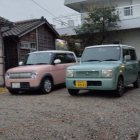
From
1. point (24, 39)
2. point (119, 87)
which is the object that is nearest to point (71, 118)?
point (119, 87)

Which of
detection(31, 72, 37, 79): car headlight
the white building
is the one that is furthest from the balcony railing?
detection(31, 72, 37, 79): car headlight

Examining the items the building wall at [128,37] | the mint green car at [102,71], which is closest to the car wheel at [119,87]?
the mint green car at [102,71]

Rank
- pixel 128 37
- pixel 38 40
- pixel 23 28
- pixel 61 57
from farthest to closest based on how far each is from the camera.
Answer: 1. pixel 128 37
2. pixel 38 40
3. pixel 23 28
4. pixel 61 57

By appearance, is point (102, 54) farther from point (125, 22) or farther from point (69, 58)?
point (125, 22)

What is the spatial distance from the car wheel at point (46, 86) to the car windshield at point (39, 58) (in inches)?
35.2

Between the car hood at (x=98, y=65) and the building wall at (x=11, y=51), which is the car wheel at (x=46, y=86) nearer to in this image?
the car hood at (x=98, y=65)

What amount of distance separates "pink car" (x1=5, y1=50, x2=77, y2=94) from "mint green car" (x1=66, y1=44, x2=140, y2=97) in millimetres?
1318

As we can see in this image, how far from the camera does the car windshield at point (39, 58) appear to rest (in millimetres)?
13031

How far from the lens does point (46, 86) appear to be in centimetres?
1229

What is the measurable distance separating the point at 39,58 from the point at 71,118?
20.2 feet

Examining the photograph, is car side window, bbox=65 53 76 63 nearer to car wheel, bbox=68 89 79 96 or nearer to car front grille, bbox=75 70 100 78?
car wheel, bbox=68 89 79 96

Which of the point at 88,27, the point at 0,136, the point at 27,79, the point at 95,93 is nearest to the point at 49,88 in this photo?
the point at 27,79

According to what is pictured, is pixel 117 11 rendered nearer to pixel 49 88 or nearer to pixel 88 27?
pixel 88 27

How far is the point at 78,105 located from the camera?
9266 millimetres
